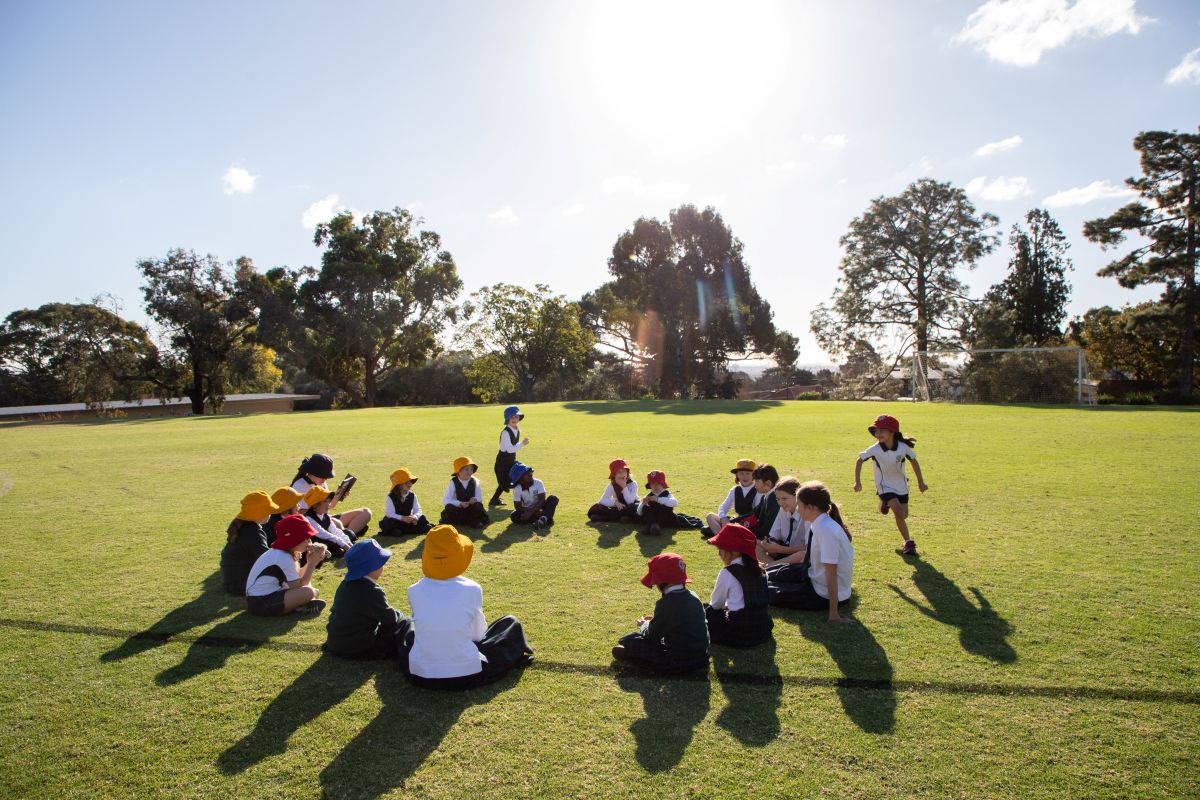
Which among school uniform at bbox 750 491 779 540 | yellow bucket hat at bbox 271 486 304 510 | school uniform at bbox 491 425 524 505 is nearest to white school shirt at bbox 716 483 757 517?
school uniform at bbox 750 491 779 540

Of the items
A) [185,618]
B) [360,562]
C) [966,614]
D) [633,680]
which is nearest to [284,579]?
[185,618]

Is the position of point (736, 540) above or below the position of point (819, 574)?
above

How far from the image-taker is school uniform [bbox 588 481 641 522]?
923cm

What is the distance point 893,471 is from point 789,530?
1.75 meters

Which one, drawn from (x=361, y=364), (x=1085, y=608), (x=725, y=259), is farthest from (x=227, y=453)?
(x=725, y=259)

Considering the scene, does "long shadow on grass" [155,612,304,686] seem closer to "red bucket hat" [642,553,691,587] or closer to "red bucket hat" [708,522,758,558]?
"red bucket hat" [642,553,691,587]

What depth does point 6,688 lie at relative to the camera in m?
4.63

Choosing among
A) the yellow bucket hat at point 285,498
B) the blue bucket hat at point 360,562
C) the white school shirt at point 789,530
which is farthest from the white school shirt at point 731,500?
the yellow bucket hat at point 285,498

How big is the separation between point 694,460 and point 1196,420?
1799 cm

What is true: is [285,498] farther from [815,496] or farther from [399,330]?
[399,330]

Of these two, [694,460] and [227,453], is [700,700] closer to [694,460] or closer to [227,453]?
[694,460]

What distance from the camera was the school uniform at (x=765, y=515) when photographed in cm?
723

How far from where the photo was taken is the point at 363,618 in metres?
4.96

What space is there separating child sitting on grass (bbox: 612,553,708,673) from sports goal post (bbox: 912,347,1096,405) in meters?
34.0
